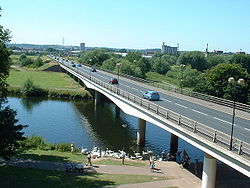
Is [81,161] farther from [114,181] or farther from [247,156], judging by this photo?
[247,156]

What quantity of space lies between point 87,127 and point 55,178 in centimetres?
2768

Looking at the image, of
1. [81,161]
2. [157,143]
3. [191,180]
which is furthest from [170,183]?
[157,143]

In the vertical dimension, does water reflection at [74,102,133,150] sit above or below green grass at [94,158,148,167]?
below

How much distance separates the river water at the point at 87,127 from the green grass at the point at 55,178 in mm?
14395

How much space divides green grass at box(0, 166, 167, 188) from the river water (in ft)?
47.2

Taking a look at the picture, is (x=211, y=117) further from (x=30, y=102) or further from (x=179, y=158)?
(x=30, y=102)

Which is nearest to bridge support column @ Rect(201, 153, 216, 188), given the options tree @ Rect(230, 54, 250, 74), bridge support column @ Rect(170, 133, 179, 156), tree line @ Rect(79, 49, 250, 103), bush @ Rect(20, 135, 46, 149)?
tree line @ Rect(79, 49, 250, 103)

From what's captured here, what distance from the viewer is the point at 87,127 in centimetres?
5106

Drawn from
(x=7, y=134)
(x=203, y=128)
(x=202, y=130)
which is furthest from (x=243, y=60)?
(x=7, y=134)

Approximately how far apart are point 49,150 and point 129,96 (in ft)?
45.2

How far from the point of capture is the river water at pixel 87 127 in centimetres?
4166

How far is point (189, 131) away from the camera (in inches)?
990

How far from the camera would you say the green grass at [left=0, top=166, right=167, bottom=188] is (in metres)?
22.0

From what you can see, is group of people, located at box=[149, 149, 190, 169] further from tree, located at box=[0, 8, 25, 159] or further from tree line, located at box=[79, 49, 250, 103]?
tree, located at box=[0, 8, 25, 159]
